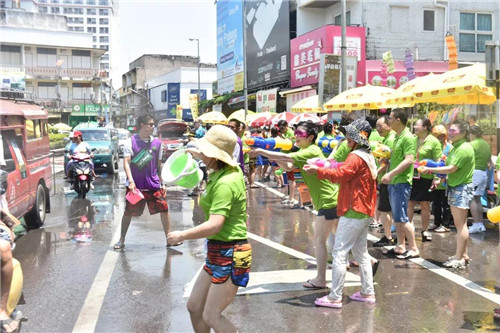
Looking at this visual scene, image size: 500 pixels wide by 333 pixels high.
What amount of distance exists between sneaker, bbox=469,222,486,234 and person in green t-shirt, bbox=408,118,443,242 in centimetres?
89

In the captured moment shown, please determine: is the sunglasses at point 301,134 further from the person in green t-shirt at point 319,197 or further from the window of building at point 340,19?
the window of building at point 340,19

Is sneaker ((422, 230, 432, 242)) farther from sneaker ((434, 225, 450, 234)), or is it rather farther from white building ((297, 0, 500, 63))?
white building ((297, 0, 500, 63))

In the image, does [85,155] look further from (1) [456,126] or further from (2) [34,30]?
(2) [34,30]

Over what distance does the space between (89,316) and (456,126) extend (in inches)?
200

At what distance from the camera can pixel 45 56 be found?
6359 centimetres

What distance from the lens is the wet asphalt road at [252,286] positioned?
513cm

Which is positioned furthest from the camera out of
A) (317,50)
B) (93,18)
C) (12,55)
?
(93,18)

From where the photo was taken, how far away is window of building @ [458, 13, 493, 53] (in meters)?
25.7

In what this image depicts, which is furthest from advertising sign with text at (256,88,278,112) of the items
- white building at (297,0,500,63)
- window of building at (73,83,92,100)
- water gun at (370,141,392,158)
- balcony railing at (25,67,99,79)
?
window of building at (73,83,92,100)

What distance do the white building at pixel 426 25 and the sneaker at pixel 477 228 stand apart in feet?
53.8

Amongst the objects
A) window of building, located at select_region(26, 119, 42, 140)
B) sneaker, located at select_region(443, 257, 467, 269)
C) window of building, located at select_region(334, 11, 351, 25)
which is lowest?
sneaker, located at select_region(443, 257, 467, 269)

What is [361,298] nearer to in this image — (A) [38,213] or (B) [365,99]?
(A) [38,213]

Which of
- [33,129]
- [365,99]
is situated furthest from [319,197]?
[365,99]

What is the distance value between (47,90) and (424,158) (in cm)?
6327
